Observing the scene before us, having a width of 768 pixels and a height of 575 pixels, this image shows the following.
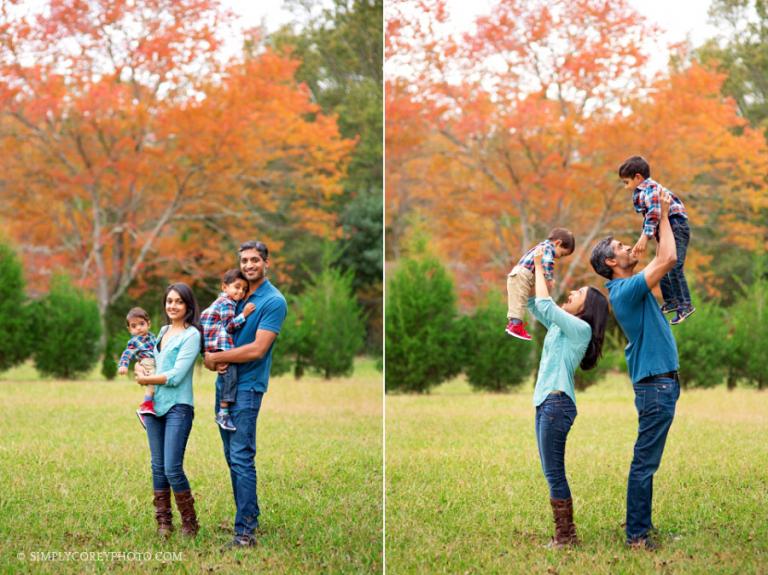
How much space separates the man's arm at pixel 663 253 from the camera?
3.69 m

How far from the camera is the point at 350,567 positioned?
4.40 m

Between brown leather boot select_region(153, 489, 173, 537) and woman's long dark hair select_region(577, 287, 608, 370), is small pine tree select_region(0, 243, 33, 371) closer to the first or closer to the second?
brown leather boot select_region(153, 489, 173, 537)

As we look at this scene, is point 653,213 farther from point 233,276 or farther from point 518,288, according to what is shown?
point 233,276

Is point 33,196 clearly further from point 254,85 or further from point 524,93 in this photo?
point 524,93

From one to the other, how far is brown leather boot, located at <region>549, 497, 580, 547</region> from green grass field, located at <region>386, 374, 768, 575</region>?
0.21ft

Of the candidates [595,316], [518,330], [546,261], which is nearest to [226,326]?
[518,330]

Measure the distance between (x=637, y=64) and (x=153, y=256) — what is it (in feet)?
20.5

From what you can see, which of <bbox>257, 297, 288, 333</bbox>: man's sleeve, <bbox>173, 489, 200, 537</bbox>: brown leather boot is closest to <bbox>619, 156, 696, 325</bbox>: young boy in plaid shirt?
<bbox>257, 297, 288, 333</bbox>: man's sleeve

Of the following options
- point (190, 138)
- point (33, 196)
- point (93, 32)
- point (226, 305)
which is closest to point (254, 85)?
point (190, 138)

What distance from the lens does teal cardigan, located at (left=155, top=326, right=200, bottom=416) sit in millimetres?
3980

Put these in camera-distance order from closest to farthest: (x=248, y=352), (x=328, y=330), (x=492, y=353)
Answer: (x=248, y=352) < (x=492, y=353) < (x=328, y=330)

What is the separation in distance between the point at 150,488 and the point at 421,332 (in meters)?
5.02

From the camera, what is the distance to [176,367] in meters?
3.99

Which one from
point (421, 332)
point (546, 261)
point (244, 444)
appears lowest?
point (244, 444)
